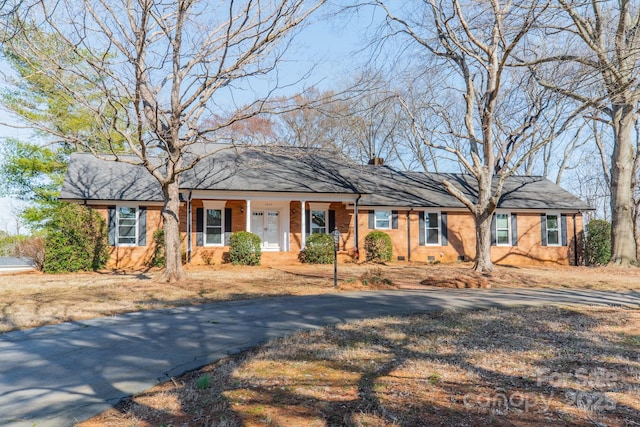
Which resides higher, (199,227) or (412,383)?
(199,227)

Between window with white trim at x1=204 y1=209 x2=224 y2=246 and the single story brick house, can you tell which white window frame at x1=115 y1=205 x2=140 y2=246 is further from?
window with white trim at x1=204 y1=209 x2=224 y2=246

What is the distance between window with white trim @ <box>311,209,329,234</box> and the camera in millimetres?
21625

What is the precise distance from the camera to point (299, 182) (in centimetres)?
2066

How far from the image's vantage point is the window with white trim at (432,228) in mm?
22078

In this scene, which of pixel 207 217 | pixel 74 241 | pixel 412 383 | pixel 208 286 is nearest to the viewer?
pixel 412 383

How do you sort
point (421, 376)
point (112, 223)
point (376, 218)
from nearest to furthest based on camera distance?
point (421, 376), point (112, 223), point (376, 218)

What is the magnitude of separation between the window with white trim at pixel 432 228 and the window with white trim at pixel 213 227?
32.8 ft

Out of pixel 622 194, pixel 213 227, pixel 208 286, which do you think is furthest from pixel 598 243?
pixel 208 286

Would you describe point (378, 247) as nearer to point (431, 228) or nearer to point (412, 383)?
point (431, 228)

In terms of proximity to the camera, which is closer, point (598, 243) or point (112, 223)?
point (112, 223)

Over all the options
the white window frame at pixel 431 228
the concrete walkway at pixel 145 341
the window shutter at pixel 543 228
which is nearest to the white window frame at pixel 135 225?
the concrete walkway at pixel 145 341

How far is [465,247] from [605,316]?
14.6 meters

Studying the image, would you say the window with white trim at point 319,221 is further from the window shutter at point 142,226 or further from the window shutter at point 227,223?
the window shutter at point 142,226

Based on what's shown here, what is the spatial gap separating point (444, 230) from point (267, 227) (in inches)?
351
